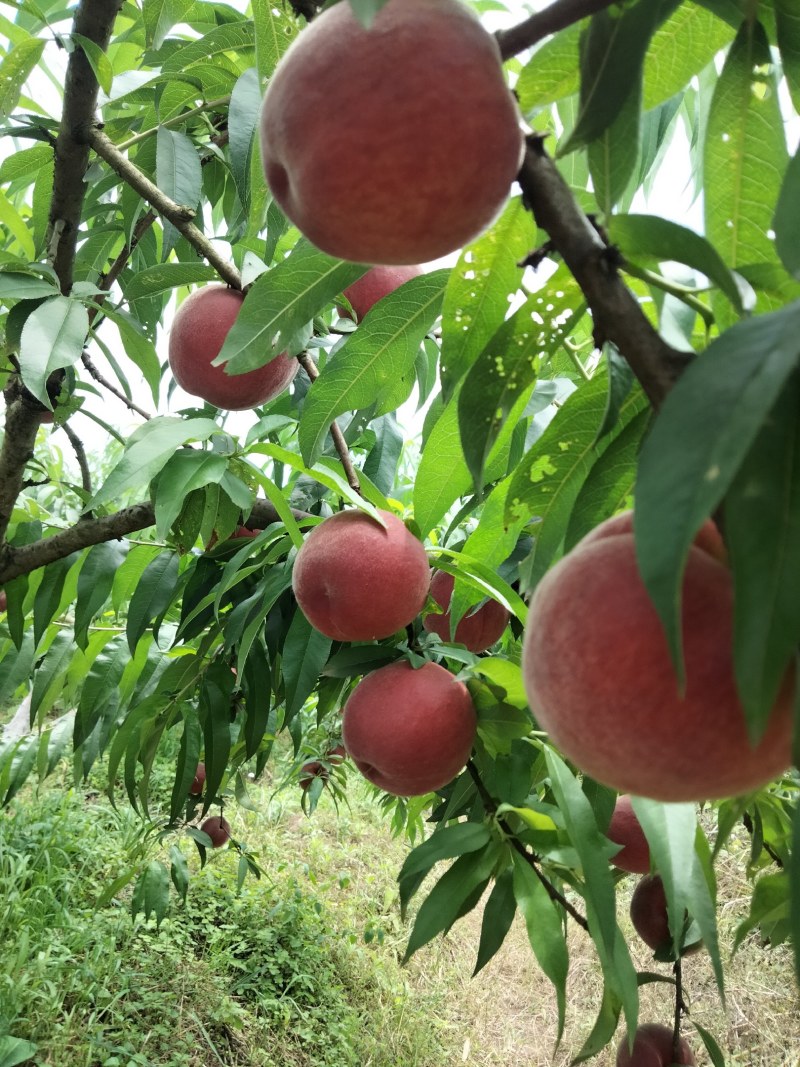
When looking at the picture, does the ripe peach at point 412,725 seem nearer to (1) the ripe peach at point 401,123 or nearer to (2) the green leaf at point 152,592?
(2) the green leaf at point 152,592

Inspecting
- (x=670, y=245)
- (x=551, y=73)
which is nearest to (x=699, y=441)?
(x=670, y=245)

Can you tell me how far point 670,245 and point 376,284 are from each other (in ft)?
2.08

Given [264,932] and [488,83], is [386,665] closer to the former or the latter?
[488,83]

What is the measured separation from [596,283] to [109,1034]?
261 cm

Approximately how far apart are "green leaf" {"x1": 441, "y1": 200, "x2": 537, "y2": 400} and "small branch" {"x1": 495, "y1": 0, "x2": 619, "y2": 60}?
113 millimetres

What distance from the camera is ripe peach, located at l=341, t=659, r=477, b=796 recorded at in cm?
80

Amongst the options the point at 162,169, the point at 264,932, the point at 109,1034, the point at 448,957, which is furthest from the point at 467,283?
the point at 448,957

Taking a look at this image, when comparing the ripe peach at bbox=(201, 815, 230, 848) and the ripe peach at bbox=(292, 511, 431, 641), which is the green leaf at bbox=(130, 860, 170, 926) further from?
the ripe peach at bbox=(292, 511, 431, 641)

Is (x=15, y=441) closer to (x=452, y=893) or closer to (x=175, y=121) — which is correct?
(x=175, y=121)

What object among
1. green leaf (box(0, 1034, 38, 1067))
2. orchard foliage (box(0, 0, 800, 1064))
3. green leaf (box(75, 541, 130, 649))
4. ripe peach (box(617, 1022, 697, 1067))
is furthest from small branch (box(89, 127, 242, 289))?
green leaf (box(0, 1034, 38, 1067))

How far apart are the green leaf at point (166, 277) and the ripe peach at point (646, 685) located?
681 millimetres

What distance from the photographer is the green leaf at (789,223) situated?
33 centimetres

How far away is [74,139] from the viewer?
32.8 inches

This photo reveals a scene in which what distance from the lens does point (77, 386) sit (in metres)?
1.05
